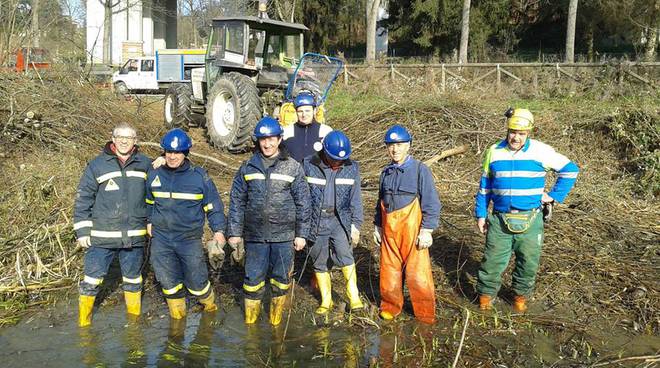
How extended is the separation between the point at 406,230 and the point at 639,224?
3.62 meters

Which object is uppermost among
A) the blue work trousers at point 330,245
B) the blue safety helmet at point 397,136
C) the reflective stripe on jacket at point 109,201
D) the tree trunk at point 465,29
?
the tree trunk at point 465,29

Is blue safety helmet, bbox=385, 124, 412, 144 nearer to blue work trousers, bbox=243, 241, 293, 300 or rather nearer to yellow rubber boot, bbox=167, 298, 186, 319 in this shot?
blue work trousers, bbox=243, 241, 293, 300

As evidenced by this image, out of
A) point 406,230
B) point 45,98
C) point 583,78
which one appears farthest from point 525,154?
point 583,78

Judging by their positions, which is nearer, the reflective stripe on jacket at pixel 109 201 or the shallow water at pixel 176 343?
the shallow water at pixel 176 343

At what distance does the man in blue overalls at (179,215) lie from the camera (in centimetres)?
428

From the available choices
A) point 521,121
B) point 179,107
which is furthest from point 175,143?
point 179,107

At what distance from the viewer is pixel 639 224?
6531 mm

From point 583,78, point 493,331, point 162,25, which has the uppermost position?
point 162,25

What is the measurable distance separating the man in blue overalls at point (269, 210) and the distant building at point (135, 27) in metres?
29.0

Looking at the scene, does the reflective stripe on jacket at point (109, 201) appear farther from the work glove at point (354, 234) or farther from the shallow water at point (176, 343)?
the work glove at point (354, 234)

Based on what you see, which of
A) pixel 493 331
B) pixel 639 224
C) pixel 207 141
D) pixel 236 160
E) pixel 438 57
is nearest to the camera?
pixel 493 331

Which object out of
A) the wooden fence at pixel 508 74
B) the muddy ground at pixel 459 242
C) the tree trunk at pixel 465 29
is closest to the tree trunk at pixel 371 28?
the tree trunk at pixel 465 29

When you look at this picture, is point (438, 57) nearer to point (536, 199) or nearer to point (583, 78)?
point (583, 78)

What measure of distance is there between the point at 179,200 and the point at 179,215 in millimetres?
112
